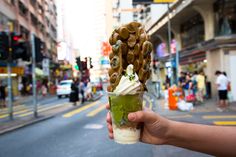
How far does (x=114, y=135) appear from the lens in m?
2.12

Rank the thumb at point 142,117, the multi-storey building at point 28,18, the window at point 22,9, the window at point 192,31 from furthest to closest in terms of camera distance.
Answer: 1. the window at point 22,9
2. the multi-storey building at point 28,18
3. the window at point 192,31
4. the thumb at point 142,117

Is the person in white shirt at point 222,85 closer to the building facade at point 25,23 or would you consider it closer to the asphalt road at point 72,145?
the asphalt road at point 72,145

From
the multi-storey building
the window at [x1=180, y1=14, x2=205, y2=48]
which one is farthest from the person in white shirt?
the multi-storey building

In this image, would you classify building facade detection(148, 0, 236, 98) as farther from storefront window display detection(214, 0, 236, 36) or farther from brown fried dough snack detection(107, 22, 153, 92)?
brown fried dough snack detection(107, 22, 153, 92)

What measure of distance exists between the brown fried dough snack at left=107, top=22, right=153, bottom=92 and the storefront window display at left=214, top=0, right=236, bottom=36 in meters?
18.9

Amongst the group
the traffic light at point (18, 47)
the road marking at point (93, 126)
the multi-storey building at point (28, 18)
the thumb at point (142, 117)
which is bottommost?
the road marking at point (93, 126)

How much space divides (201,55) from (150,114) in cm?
2281

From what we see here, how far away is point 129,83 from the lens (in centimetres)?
203

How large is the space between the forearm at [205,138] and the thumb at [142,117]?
0.18 metres

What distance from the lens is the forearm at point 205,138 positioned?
2145 millimetres

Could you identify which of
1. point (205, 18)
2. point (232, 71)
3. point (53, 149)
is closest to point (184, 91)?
point (232, 71)

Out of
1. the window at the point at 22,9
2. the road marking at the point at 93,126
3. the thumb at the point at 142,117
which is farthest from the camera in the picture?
the window at the point at 22,9

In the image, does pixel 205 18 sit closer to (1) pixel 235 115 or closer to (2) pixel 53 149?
(1) pixel 235 115

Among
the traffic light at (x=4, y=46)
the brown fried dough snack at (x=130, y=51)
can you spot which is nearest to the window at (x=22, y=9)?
the traffic light at (x=4, y=46)
